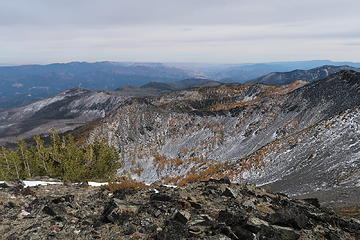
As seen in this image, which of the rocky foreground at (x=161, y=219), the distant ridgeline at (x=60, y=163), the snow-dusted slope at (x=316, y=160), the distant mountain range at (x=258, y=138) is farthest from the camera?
the distant ridgeline at (x=60, y=163)

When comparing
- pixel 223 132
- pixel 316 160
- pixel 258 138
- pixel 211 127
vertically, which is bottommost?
pixel 223 132

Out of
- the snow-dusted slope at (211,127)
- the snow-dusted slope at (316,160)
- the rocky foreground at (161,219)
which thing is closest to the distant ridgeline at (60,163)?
the rocky foreground at (161,219)

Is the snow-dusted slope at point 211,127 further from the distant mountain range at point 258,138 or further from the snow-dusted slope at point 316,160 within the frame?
the snow-dusted slope at point 316,160

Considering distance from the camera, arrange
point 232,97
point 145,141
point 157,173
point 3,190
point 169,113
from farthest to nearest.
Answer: point 232,97 < point 169,113 < point 145,141 < point 157,173 < point 3,190

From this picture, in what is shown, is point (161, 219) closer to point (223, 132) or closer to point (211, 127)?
point (223, 132)

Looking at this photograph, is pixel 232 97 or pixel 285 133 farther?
pixel 232 97

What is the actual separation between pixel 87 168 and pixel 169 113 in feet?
239

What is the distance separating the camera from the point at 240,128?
9325 cm

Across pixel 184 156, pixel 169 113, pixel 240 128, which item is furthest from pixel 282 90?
pixel 184 156

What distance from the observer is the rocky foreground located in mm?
11094

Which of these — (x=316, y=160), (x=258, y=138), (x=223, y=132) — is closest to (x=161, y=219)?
(x=316, y=160)

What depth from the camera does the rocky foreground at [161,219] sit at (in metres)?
11.1

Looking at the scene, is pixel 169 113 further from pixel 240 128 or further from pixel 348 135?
pixel 348 135

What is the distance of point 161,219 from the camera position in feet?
42.2
